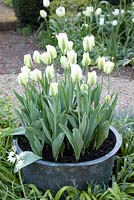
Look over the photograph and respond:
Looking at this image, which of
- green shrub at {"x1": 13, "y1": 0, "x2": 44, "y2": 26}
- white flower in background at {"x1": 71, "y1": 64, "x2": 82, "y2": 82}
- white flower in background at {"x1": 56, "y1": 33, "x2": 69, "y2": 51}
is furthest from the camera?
green shrub at {"x1": 13, "y1": 0, "x2": 44, "y2": 26}

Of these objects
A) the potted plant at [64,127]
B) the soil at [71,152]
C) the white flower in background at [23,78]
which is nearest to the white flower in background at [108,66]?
the potted plant at [64,127]

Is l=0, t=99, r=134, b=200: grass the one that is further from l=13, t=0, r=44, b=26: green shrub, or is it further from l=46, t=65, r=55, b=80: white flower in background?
l=13, t=0, r=44, b=26: green shrub

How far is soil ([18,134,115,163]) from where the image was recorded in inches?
102

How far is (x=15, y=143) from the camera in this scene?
2.65 metres

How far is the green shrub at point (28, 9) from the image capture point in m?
7.12

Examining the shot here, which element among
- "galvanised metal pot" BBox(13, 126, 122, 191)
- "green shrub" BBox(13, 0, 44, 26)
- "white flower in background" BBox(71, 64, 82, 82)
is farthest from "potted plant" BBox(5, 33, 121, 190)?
"green shrub" BBox(13, 0, 44, 26)

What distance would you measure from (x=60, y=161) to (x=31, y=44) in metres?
4.53

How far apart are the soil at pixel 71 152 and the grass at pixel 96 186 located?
14 cm

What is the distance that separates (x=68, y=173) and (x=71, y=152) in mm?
225

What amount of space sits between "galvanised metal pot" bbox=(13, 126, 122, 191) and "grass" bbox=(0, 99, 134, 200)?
0.15ft

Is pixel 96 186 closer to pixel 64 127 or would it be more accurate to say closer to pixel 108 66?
pixel 64 127

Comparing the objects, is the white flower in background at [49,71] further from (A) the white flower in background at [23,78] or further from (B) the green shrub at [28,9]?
(B) the green shrub at [28,9]

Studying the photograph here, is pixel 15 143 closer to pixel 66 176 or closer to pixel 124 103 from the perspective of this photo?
pixel 66 176

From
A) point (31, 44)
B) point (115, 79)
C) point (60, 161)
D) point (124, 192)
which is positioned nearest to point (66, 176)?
point (60, 161)
